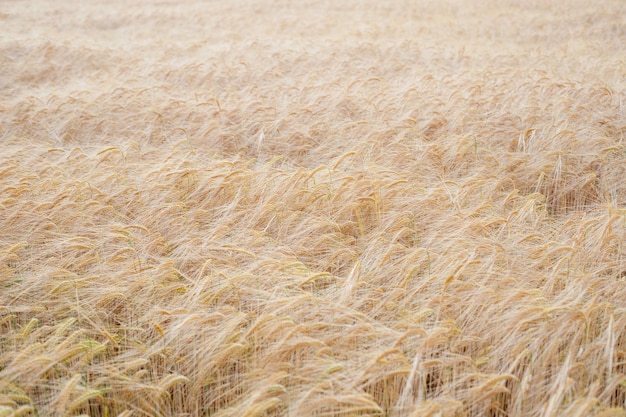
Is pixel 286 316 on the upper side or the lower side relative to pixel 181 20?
lower

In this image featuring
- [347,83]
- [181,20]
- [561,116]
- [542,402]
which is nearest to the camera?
[542,402]

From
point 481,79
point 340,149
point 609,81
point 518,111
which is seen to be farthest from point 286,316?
point 609,81

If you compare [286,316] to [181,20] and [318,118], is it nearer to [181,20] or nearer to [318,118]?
[318,118]

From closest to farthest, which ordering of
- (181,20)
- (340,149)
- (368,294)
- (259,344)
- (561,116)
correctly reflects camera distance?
(259,344), (368,294), (340,149), (561,116), (181,20)

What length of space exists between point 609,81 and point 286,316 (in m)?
5.77

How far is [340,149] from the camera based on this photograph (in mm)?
4211

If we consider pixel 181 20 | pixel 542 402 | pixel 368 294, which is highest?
pixel 181 20

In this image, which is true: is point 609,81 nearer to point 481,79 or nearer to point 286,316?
point 481,79

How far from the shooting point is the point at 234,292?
2.25 metres

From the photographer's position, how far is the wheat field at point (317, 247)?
1.79m

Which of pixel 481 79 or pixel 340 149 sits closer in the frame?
pixel 340 149

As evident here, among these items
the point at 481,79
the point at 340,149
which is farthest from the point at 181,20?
the point at 340,149

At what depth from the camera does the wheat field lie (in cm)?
179

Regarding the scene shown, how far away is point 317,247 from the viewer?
2715 mm
